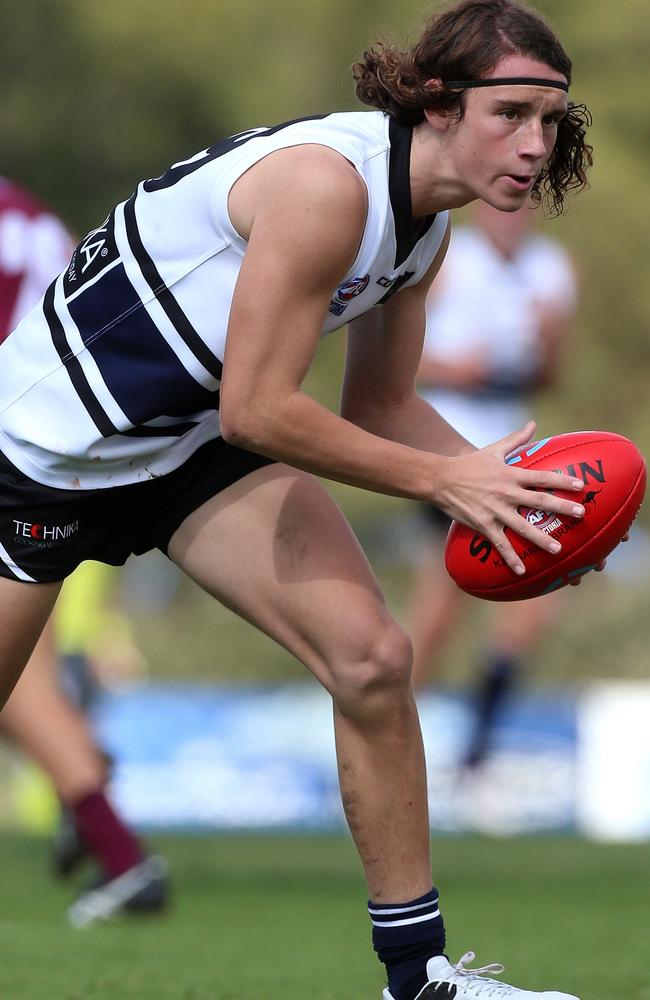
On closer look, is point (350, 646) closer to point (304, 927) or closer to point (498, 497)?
point (498, 497)

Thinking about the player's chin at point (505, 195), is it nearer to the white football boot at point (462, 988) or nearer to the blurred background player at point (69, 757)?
the white football boot at point (462, 988)

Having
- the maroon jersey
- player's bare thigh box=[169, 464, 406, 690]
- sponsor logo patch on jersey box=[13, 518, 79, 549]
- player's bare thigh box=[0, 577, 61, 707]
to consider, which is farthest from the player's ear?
the maroon jersey

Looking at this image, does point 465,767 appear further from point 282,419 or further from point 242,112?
point 242,112

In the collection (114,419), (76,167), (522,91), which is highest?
(76,167)

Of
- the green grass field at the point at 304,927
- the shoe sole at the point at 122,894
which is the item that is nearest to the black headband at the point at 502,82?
the green grass field at the point at 304,927

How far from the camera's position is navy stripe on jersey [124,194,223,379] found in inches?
129

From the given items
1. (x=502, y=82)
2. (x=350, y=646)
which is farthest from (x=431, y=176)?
(x=350, y=646)

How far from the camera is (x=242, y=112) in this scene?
20141mm

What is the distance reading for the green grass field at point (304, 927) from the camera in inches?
153

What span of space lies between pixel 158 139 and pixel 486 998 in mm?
17917

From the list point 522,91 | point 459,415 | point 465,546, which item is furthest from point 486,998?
point 459,415

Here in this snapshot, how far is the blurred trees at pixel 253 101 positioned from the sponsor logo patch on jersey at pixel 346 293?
15.1 meters

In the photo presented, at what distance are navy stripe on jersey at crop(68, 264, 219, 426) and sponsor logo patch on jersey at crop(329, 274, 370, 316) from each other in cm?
30

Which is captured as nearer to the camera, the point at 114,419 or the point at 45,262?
the point at 114,419
